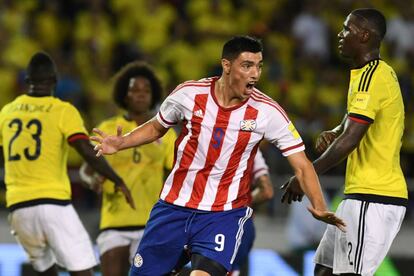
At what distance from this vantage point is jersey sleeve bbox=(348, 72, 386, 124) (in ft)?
20.7

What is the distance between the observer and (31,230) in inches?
300

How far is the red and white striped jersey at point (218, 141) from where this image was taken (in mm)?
6234

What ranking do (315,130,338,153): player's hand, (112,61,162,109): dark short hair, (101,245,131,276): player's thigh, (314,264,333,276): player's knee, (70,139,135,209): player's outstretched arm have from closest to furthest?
(315,130,338,153): player's hand
(314,264,333,276): player's knee
(70,139,135,209): player's outstretched arm
(101,245,131,276): player's thigh
(112,61,162,109): dark short hair

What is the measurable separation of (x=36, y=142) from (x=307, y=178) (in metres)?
2.32

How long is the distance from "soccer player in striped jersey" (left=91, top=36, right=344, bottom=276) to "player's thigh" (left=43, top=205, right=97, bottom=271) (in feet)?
4.37

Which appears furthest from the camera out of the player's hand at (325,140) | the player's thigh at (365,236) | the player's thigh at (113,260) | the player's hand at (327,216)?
the player's thigh at (113,260)

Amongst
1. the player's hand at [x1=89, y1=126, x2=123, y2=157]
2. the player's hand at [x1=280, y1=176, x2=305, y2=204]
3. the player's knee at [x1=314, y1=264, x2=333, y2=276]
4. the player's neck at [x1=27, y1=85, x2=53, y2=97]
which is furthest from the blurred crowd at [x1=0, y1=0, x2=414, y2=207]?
the player's hand at [x1=89, y1=126, x2=123, y2=157]

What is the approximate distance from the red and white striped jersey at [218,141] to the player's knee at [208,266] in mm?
320

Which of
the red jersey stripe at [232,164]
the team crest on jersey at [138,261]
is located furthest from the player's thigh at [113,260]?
the red jersey stripe at [232,164]

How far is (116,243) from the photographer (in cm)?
A: 795

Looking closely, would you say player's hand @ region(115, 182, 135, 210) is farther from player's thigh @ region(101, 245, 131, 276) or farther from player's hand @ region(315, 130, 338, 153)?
player's hand @ region(315, 130, 338, 153)

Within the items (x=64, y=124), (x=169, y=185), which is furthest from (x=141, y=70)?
(x=169, y=185)

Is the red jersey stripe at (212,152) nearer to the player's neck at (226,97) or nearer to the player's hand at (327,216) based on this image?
the player's neck at (226,97)

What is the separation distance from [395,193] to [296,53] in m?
7.78
